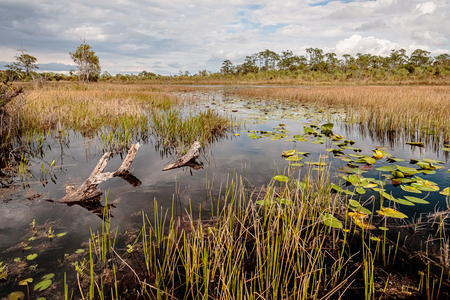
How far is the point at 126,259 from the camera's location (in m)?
1.89

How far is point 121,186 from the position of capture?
325cm

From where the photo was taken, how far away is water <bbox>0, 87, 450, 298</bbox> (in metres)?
2.00

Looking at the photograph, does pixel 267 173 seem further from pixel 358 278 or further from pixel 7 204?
pixel 7 204

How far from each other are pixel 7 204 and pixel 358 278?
368 cm

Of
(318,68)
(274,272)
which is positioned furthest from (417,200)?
(318,68)

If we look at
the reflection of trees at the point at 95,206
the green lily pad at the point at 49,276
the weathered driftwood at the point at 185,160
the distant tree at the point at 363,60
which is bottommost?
the green lily pad at the point at 49,276

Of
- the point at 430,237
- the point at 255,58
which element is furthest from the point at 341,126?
the point at 255,58

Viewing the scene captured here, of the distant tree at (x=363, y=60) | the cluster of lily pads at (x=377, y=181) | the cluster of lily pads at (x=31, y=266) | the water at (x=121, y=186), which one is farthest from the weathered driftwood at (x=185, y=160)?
the distant tree at (x=363, y=60)

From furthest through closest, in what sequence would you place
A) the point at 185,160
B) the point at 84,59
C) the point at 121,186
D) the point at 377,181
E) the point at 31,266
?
the point at 84,59 → the point at 185,160 → the point at 121,186 → the point at 377,181 → the point at 31,266

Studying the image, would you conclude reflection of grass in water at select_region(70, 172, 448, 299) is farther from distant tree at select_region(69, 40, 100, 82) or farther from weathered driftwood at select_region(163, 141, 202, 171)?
distant tree at select_region(69, 40, 100, 82)

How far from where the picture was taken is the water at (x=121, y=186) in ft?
6.56

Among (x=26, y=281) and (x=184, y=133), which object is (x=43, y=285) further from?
(x=184, y=133)

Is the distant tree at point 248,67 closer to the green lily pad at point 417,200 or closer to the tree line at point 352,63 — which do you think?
the tree line at point 352,63

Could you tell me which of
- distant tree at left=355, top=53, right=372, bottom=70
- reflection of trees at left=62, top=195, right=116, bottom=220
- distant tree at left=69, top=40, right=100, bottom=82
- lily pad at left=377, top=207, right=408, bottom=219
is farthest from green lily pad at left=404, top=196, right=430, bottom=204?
distant tree at left=355, top=53, right=372, bottom=70
